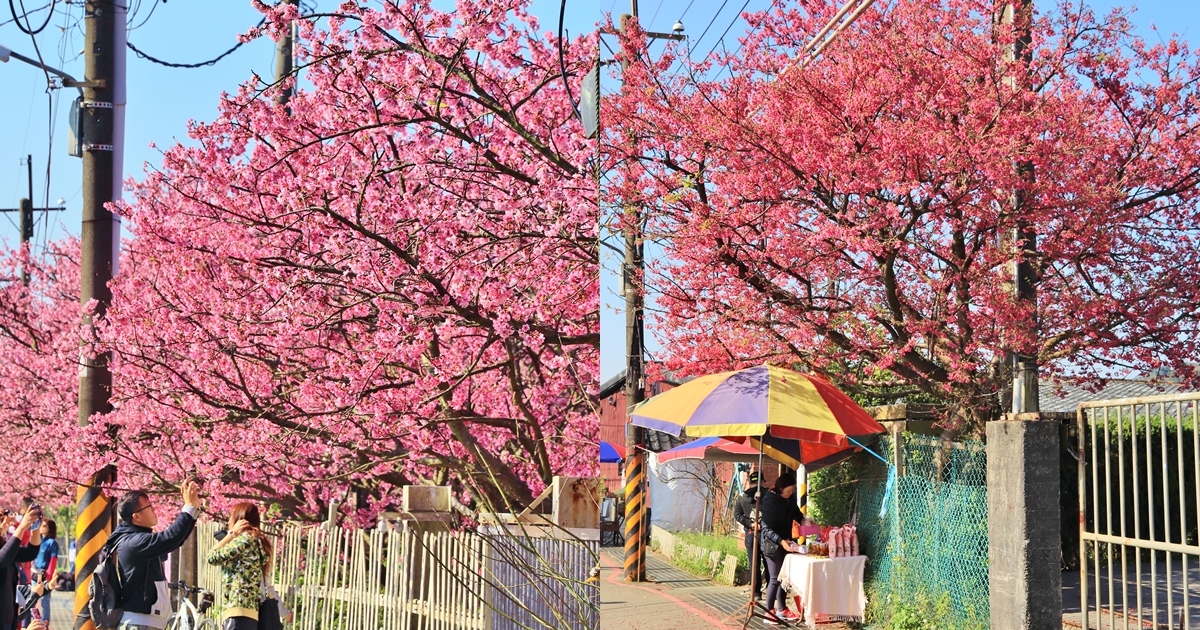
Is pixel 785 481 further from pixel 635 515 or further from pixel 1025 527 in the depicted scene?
pixel 1025 527

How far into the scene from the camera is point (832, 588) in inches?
64.7

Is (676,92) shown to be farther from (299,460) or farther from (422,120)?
(299,460)

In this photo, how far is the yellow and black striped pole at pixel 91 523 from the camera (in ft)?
22.6

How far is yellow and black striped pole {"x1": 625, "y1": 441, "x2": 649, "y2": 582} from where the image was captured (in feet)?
5.15

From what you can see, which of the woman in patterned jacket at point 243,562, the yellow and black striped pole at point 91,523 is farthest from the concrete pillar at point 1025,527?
the yellow and black striped pole at point 91,523

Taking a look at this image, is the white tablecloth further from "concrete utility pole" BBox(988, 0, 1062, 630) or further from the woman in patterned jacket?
the woman in patterned jacket

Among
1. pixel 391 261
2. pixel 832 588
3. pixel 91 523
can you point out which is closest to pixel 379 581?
pixel 391 261

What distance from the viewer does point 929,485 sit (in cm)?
190

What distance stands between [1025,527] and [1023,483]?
18cm

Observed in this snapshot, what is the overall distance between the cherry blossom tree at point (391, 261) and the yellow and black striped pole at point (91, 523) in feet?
4.29

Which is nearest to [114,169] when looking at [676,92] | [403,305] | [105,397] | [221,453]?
[105,397]

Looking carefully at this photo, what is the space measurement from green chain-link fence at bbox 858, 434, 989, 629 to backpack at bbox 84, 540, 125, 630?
4.45m

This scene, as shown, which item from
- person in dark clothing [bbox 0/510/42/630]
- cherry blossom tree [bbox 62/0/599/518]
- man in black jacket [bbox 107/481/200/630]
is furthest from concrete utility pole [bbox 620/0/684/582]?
person in dark clothing [bbox 0/510/42/630]

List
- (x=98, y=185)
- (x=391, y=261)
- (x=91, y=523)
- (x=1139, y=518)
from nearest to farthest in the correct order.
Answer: (x=1139, y=518), (x=391, y=261), (x=98, y=185), (x=91, y=523)
